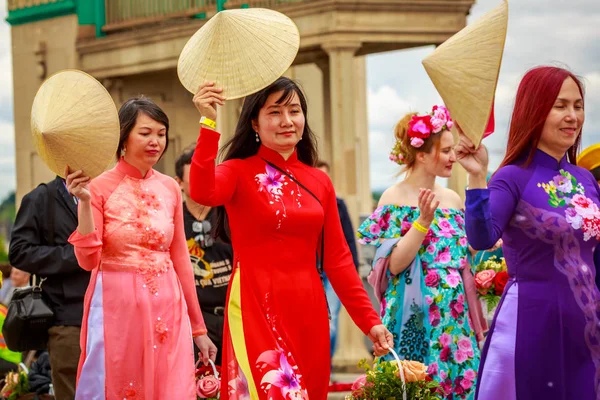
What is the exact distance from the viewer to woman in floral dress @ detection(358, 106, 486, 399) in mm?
6137

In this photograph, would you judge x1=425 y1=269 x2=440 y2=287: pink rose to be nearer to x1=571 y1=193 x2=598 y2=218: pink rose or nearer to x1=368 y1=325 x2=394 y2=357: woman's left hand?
x1=368 y1=325 x2=394 y2=357: woman's left hand

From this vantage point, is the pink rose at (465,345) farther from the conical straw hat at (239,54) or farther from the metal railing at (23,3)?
the metal railing at (23,3)

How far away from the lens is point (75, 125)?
471cm

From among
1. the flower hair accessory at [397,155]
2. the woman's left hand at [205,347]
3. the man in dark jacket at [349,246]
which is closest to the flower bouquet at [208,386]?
the woman's left hand at [205,347]

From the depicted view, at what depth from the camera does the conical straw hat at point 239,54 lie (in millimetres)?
4461

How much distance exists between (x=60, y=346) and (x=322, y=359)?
212 cm

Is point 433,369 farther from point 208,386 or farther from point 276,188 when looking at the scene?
point 276,188

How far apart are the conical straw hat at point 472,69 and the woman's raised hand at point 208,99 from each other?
2.65 ft

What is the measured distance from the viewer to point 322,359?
4.69 meters

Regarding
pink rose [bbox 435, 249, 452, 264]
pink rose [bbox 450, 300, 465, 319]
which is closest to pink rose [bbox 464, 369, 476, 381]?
pink rose [bbox 450, 300, 465, 319]

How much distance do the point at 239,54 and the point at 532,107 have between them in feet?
3.91

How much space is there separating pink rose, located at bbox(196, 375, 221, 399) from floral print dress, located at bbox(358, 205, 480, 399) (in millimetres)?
1014

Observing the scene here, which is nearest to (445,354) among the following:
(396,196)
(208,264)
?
(396,196)

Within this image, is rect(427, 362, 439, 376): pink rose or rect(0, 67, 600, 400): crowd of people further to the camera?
rect(427, 362, 439, 376): pink rose
